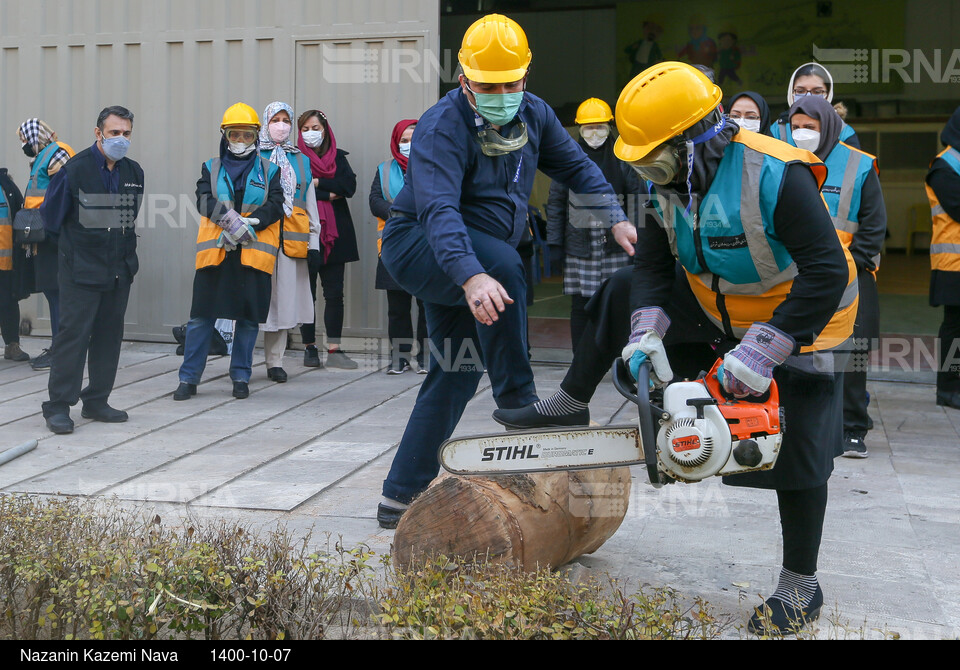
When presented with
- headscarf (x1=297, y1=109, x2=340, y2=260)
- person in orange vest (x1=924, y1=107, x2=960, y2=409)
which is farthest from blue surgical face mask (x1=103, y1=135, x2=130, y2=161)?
person in orange vest (x1=924, y1=107, x2=960, y2=409)

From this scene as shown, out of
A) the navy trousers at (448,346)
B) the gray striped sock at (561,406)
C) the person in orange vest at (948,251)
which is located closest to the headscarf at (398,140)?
the person in orange vest at (948,251)

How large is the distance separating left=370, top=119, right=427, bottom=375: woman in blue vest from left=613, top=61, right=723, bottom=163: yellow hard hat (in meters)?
4.88

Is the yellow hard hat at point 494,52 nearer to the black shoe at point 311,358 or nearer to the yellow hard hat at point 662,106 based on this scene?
the yellow hard hat at point 662,106

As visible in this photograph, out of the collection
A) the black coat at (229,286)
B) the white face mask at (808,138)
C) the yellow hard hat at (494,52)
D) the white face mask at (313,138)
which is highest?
the white face mask at (313,138)

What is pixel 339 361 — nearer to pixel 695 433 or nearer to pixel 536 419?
pixel 536 419

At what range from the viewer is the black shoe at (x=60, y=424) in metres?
6.01

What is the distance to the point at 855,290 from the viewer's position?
342cm

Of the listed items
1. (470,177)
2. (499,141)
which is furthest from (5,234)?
(499,141)

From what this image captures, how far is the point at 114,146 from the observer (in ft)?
20.7

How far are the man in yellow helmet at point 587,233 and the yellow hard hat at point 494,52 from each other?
11.8 ft

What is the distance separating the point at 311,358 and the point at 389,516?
4.32 metres

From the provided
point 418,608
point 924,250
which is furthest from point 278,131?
point 924,250
